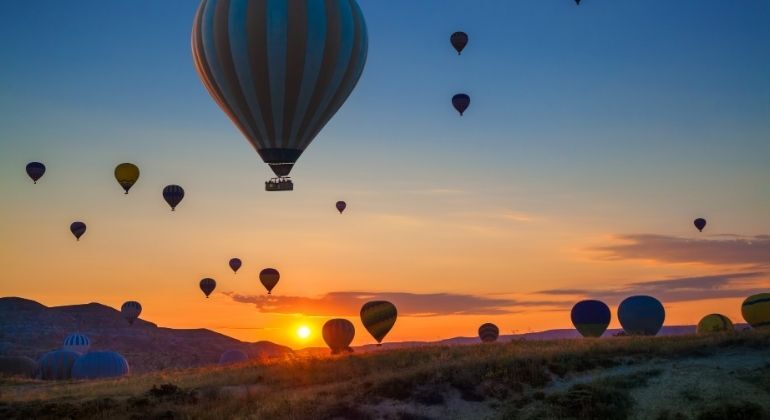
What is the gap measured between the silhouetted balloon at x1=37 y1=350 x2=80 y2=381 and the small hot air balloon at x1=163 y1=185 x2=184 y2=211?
20.0 m

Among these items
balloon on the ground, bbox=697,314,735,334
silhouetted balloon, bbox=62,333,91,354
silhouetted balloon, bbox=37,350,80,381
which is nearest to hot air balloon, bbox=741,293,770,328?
balloon on the ground, bbox=697,314,735,334

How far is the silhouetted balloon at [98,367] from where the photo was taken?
70625mm

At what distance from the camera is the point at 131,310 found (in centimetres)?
11338

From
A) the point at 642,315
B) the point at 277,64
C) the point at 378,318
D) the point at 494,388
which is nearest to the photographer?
the point at 494,388

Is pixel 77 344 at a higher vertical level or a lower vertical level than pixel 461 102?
lower

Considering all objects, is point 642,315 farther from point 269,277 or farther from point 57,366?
point 57,366

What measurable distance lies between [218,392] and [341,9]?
22.9 metres

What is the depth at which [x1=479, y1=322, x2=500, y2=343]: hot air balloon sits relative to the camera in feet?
273

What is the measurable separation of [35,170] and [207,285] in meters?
22.9

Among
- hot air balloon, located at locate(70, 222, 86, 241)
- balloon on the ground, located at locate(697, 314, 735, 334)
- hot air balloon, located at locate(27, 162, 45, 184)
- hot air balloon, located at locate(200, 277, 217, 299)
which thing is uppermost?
hot air balloon, located at locate(27, 162, 45, 184)

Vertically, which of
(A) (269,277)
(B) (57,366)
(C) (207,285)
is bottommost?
(B) (57,366)

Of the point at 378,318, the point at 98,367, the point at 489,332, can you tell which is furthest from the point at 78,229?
the point at 489,332

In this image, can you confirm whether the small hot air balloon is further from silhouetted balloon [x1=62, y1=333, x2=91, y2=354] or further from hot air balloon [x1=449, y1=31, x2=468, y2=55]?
silhouetted balloon [x1=62, y1=333, x2=91, y2=354]

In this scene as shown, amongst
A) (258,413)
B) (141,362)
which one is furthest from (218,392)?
(141,362)
